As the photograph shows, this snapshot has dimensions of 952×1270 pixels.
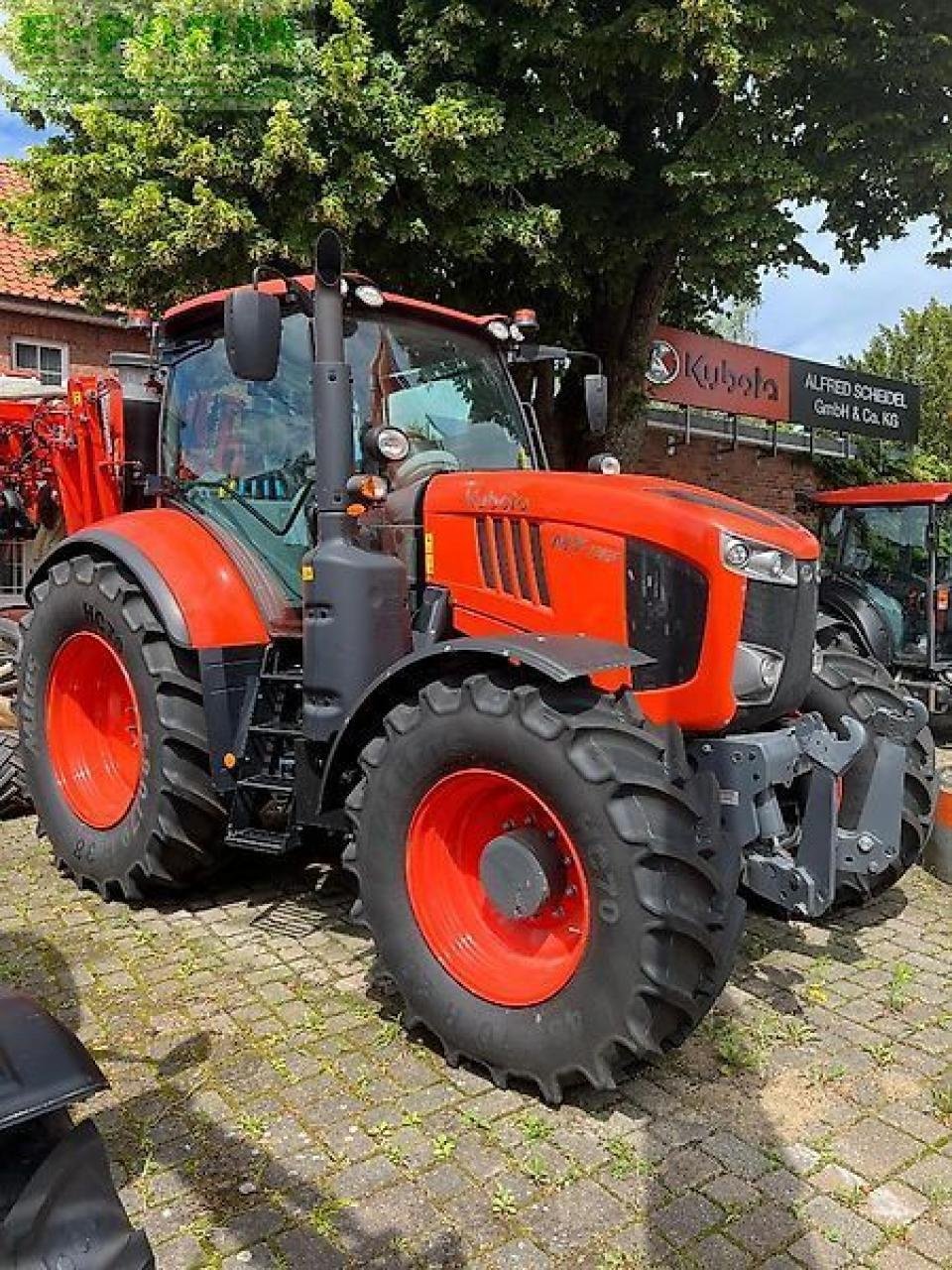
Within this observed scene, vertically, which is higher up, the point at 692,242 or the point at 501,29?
the point at 501,29

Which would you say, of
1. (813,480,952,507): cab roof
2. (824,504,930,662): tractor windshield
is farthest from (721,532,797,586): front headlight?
(813,480,952,507): cab roof

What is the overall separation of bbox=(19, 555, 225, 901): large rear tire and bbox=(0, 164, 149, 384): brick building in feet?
32.6

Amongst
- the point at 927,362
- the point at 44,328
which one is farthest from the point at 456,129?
the point at 927,362

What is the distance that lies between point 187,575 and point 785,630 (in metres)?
2.24

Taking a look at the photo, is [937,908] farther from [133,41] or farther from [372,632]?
[133,41]

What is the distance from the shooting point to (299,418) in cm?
402

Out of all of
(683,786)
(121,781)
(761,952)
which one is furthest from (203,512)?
(761,952)

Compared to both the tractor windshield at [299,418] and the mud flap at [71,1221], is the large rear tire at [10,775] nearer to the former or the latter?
the tractor windshield at [299,418]

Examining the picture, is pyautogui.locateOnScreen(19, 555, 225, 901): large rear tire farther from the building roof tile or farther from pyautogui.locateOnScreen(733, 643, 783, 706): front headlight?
the building roof tile

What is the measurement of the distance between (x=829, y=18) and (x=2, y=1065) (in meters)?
8.82

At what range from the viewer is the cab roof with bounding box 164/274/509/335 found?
3930mm

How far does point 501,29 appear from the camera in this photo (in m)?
7.65

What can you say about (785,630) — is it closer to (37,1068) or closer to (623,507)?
(623,507)

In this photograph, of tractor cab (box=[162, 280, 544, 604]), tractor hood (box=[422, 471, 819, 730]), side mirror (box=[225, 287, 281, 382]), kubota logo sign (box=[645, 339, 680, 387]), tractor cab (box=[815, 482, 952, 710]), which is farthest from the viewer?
kubota logo sign (box=[645, 339, 680, 387])
